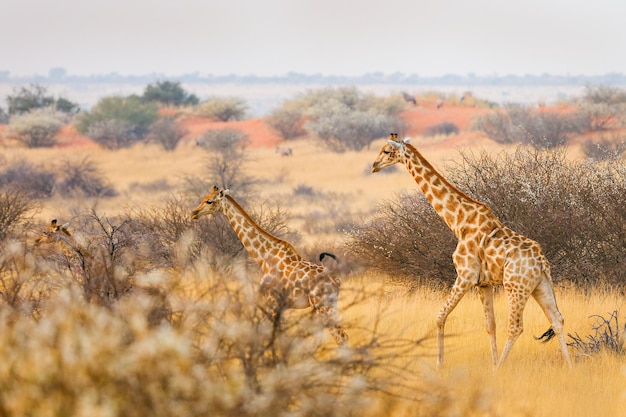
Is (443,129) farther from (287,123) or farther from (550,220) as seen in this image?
(550,220)

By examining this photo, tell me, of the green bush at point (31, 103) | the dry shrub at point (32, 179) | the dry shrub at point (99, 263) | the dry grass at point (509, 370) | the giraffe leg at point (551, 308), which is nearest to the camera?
the dry shrub at point (99, 263)

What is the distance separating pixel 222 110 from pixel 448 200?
58423 mm

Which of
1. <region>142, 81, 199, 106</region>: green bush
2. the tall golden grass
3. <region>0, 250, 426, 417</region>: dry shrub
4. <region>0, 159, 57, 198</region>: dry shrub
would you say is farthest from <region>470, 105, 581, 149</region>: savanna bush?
<region>0, 250, 426, 417</region>: dry shrub

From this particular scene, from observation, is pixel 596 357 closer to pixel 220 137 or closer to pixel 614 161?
pixel 614 161

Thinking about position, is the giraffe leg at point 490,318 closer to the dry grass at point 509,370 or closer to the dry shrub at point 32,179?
the dry grass at point 509,370

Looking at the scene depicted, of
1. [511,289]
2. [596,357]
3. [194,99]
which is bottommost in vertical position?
[194,99]

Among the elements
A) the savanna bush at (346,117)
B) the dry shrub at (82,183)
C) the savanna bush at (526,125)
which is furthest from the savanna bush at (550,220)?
the savanna bush at (346,117)

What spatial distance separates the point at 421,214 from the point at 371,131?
3641 cm

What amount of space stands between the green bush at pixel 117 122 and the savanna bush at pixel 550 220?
38895 mm

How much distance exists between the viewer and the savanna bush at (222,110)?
2586 inches

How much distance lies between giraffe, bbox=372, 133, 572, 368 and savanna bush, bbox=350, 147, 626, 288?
284 centimetres

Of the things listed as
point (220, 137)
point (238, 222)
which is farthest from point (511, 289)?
point (220, 137)

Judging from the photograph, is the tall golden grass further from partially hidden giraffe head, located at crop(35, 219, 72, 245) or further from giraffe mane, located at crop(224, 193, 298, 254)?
partially hidden giraffe head, located at crop(35, 219, 72, 245)

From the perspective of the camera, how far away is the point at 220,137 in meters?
47.1
